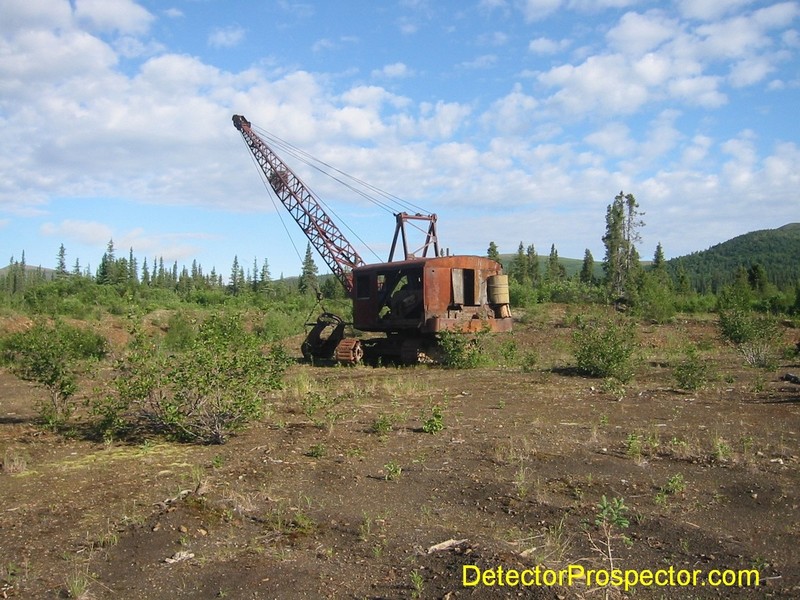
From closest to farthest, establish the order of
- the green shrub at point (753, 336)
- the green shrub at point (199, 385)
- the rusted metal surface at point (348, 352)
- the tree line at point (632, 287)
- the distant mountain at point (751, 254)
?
1. the green shrub at point (199, 385)
2. the green shrub at point (753, 336)
3. the rusted metal surface at point (348, 352)
4. the tree line at point (632, 287)
5. the distant mountain at point (751, 254)

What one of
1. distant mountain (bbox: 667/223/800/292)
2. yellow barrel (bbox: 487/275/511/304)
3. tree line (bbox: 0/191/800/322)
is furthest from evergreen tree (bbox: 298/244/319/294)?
distant mountain (bbox: 667/223/800/292)

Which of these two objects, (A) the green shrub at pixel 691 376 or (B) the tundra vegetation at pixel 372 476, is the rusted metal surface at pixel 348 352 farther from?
(A) the green shrub at pixel 691 376

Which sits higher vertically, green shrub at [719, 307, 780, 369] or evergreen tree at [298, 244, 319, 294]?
evergreen tree at [298, 244, 319, 294]

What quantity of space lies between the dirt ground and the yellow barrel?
6.78m

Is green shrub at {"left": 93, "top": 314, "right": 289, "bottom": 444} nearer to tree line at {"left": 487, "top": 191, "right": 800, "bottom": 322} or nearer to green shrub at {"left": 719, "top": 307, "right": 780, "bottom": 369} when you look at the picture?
green shrub at {"left": 719, "top": 307, "right": 780, "bottom": 369}

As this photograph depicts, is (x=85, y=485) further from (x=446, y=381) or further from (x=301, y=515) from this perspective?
(x=446, y=381)

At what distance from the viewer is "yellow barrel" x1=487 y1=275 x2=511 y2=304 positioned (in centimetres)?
1547

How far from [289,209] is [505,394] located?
18.5m

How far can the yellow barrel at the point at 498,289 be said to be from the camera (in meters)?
15.5

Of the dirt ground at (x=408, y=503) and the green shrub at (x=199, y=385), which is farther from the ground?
the green shrub at (x=199, y=385)

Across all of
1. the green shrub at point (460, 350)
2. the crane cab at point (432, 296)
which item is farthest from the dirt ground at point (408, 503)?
the crane cab at point (432, 296)

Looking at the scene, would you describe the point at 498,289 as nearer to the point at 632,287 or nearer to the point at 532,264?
the point at 632,287

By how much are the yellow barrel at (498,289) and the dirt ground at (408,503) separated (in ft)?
22.2

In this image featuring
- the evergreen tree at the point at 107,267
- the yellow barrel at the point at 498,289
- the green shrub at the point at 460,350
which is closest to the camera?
the green shrub at the point at 460,350
